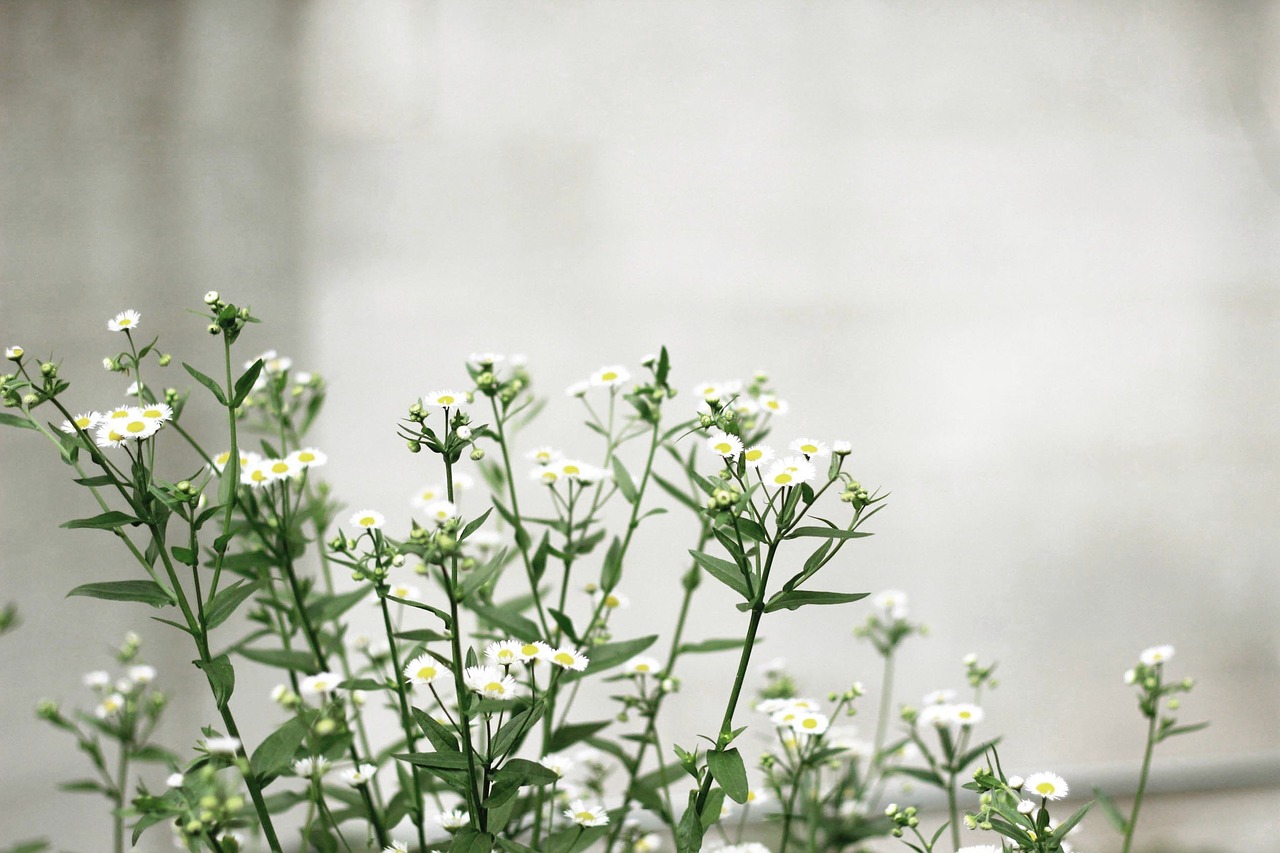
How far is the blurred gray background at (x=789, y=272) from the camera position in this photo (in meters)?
0.98

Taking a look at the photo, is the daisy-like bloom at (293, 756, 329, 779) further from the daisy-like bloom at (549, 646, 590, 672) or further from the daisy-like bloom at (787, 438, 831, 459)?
the daisy-like bloom at (787, 438, 831, 459)

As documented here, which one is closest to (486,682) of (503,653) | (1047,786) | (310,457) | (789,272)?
(503,653)

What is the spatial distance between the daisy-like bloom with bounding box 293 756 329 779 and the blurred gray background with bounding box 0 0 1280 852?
1.93 ft

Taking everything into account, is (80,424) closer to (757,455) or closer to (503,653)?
(503,653)

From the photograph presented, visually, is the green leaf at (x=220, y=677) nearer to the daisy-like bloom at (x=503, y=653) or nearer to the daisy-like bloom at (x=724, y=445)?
the daisy-like bloom at (x=503, y=653)

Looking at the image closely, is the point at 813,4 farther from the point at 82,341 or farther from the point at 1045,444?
the point at 82,341

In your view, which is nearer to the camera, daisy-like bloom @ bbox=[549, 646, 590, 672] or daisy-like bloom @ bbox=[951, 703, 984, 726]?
daisy-like bloom @ bbox=[549, 646, 590, 672]

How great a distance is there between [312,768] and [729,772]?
23 cm

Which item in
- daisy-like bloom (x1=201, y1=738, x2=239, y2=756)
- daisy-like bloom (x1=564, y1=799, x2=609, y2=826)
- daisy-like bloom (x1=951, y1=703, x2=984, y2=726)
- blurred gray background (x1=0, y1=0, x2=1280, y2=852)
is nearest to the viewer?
daisy-like bloom (x1=201, y1=738, x2=239, y2=756)

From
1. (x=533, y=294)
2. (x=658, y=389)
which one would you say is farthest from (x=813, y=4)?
(x=658, y=389)

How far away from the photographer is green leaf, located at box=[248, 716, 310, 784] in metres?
0.44

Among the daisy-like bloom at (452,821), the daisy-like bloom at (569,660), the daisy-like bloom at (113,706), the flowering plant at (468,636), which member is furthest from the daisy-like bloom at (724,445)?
the daisy-like bloom at (113,706)

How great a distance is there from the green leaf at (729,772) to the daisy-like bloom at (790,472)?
0.14 meters

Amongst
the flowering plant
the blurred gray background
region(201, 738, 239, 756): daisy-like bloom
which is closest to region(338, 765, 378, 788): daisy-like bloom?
the flowering plant
